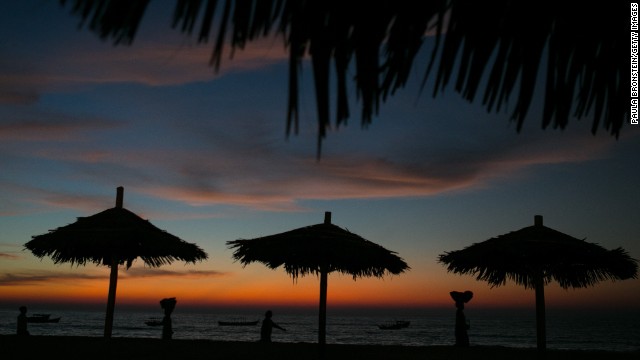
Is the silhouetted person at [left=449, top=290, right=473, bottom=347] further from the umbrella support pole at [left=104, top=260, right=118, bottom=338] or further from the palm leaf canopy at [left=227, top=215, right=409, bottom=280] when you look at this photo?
the umbrella support pole at [left=104, top=260, right=118, bottom=338]

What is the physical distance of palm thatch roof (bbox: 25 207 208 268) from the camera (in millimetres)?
8672

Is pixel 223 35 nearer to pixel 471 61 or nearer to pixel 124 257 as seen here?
pixel 471 61

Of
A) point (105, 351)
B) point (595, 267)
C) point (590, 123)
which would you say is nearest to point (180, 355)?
point (105, 351)

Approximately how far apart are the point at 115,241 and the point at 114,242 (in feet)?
0.07

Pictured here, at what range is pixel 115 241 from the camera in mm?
8578

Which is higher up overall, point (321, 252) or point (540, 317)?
point (321, 252)

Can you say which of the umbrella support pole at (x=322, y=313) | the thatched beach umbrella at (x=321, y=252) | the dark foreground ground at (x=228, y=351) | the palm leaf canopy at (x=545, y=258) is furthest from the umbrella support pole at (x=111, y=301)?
the palm leaf canopy at (x=545, y=258)

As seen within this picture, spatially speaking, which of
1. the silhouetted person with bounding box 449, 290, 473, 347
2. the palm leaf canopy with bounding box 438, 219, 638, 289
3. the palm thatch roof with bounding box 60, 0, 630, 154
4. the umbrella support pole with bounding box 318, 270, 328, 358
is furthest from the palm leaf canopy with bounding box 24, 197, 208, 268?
the palm thatch roof with bounding box 60, 0, 630, 154

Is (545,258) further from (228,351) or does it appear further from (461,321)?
(228,351)

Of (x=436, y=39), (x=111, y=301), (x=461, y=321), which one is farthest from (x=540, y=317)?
(x=436, y=39)

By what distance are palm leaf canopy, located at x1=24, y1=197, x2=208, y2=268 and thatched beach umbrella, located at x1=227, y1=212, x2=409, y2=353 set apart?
100cm

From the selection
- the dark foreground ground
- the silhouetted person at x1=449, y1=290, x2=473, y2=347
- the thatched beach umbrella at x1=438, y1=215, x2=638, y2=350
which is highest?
the thatched beach umbrella at x1=438, y1=215, x2=638, y2=350

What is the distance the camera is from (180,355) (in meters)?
10.2

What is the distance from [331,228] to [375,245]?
2.49ft
